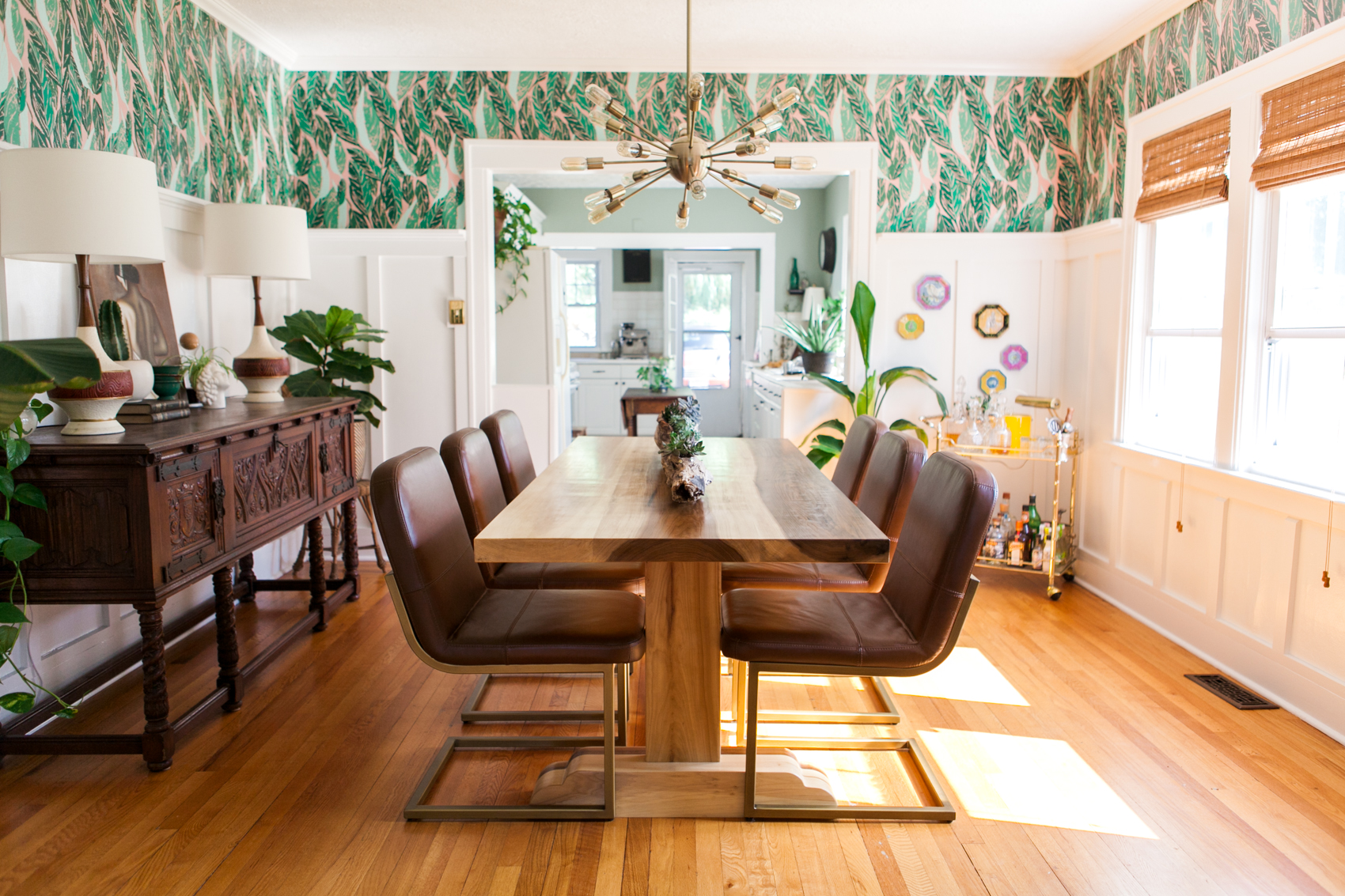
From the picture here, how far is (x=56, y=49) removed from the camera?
2.90 m

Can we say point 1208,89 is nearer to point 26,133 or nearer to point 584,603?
point 584,603

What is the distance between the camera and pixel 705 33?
13.9ft

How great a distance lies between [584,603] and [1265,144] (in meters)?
2.91

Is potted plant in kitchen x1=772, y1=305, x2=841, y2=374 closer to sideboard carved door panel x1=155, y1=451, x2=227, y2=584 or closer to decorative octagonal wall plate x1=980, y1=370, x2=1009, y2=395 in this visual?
decorative octagonal wall plate x1=980, y1=370, x2=1009, y2=395

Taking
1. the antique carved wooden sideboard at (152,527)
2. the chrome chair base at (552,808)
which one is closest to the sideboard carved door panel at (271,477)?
the antique carved wooden sideboard at (152,527)

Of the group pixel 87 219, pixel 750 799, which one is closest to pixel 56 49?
pixel 87 219

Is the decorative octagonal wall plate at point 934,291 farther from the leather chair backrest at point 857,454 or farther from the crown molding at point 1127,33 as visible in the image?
the leather chair backrest at point 857,454

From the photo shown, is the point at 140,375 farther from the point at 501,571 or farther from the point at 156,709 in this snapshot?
the point at 501,571

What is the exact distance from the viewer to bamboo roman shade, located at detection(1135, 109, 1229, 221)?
11.2 ft

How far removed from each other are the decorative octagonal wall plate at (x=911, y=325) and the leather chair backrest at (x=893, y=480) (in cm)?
214

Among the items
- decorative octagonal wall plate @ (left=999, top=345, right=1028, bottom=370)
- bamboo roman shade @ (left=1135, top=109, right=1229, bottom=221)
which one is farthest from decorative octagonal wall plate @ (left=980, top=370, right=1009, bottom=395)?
bamboo roman shade @ (left=1135, top=109, right=1229, bottom=221)

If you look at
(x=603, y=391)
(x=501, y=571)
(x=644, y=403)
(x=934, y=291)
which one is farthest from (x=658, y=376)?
(x=501, y=571)

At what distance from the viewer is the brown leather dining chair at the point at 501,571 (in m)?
2.69

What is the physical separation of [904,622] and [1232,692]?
1.66m
